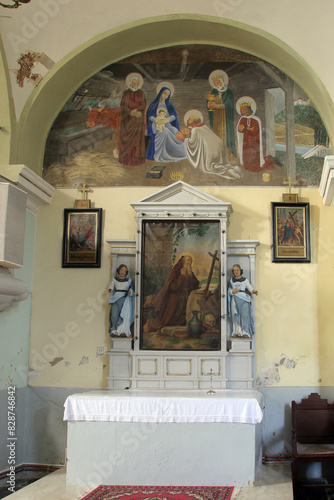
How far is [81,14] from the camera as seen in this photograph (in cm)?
827

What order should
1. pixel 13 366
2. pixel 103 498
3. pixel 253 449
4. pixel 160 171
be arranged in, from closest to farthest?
pixel 103 498 < pixel 253 449 < pixel 13 366 < pixel 160 171

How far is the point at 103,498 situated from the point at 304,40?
21.2ft

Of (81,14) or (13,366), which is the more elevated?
(81,14)

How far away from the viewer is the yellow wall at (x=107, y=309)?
27.1 feet

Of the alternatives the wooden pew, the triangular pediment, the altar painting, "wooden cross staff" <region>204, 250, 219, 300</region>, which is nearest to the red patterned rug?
the wooden pew

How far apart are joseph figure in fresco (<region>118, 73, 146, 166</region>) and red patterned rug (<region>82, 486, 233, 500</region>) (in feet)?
15.4

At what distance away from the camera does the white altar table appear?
21.0 ft

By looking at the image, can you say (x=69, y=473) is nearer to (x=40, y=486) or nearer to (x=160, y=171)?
(x=40, y=486)

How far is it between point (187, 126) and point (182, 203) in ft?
4.48

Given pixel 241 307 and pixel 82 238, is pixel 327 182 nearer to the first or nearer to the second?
pixel 241 307

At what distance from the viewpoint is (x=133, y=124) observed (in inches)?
356

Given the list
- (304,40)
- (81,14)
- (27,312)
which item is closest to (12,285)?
(27,312)

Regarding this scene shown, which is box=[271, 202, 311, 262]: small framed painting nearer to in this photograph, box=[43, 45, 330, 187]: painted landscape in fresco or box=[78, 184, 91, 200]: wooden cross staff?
box=[43, 45, 330, 187]: painted landscape in fresco

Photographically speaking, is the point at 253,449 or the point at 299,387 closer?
the point at 253,449
